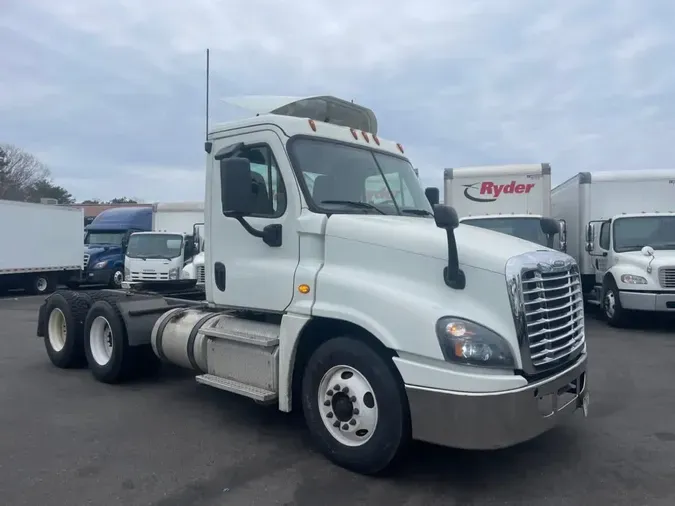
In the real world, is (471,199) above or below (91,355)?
above

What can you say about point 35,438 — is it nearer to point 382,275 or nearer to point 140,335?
point 140,335

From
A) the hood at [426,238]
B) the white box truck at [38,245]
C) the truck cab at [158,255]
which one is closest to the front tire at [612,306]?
the hood at [426,238]

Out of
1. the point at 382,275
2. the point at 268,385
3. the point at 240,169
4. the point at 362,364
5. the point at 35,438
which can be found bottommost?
the point at 35,438

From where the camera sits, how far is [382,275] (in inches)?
177

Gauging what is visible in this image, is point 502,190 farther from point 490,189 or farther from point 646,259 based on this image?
point 646,259

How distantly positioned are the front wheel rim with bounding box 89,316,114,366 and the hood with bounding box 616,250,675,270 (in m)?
9.74

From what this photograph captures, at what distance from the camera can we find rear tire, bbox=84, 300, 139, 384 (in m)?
7.00

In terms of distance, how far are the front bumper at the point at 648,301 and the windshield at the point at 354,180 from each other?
25.2 ft

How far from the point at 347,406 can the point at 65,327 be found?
16.8 feet

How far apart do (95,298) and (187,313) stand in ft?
6.62

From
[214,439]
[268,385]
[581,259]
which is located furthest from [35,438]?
[581,259]

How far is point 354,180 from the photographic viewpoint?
212 inches

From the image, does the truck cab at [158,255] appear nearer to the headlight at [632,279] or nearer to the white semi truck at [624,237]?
the white semi truck at [624,237]

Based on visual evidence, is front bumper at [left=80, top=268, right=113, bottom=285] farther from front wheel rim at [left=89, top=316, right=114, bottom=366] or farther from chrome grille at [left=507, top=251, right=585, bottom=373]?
chrome grille at [left=507, top=251, right=585, bottom=373]
